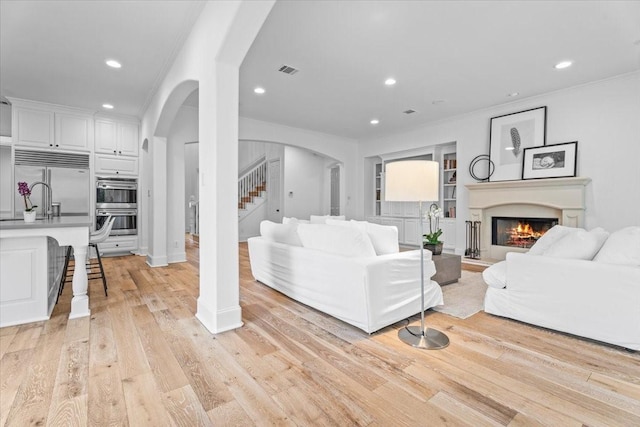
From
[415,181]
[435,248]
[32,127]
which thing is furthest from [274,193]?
[415,181]

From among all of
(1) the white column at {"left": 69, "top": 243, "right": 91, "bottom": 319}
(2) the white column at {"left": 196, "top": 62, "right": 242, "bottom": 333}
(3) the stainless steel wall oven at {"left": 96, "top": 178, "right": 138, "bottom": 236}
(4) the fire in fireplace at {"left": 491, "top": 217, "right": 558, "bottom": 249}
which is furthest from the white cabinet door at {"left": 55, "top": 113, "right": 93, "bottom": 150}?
(4) the fire in fireplace at {"left": 491, "top": 217, "right": 558, "bottom": 249}

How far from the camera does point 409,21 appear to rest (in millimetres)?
2908

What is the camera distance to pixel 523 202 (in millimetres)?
5102

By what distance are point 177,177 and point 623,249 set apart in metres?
5.91

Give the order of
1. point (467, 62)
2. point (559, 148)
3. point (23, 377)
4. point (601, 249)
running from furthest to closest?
1. point (559, 148)
2. point (467, 62)
3. point (601, 249)
4. point (23, 377)

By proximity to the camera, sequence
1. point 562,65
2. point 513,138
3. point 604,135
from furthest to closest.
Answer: point 513,138 < point 604,135 < point 562,65

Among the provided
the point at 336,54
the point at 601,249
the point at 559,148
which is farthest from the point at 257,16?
the point at 559,148

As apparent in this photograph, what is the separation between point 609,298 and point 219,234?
117 inches

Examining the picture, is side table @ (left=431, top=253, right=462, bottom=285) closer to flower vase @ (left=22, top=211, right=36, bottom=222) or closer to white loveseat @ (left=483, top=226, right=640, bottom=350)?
white loveseat @ (left=483, top=226, right=640, bottom=350)

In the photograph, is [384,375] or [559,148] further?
[559,148]

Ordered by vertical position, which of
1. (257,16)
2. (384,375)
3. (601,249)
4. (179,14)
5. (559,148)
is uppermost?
(179,14)

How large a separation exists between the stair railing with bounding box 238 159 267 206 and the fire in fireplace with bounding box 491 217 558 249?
262 inches

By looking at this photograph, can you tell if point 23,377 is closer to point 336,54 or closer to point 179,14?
point 179,14

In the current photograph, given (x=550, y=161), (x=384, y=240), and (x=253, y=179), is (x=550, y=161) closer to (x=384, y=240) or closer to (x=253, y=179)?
(x=384, y=240)
